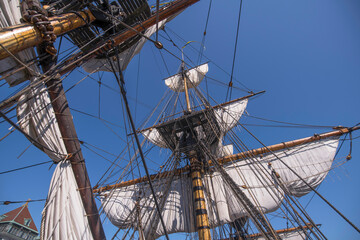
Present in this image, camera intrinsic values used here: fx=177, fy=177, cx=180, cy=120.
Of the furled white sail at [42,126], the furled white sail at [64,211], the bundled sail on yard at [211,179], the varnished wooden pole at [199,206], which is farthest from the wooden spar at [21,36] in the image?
the varnished wooden pole at [199,206]

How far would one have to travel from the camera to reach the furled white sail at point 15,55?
2.47 metres

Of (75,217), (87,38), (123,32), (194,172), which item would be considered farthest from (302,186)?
(87,38)

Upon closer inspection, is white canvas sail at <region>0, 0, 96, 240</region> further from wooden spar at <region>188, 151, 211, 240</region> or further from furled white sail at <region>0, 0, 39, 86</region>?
wooden spar at <region>188, 151, 211, 240</region>

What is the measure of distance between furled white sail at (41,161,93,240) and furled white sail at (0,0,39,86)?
5.06 ft

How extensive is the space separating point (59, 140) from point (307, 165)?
321 inches

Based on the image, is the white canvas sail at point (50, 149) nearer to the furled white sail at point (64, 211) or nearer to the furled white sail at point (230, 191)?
the furled white sail at point (64, 211)

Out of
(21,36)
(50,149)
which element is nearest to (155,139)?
(50,149)

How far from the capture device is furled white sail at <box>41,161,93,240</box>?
2.21 meters

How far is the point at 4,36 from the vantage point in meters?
2.14

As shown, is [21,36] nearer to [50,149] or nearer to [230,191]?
[50,149]

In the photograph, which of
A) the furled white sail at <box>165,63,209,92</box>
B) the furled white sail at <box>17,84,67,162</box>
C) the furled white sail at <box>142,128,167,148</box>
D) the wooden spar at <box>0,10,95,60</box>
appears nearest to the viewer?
the wooden spar at <box>0,10,95,60</box>

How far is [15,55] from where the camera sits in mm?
2645

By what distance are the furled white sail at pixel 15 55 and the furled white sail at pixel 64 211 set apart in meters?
1.54

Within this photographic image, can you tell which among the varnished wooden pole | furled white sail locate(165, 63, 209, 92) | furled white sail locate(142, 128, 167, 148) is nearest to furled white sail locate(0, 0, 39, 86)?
the varnished wooden pole
